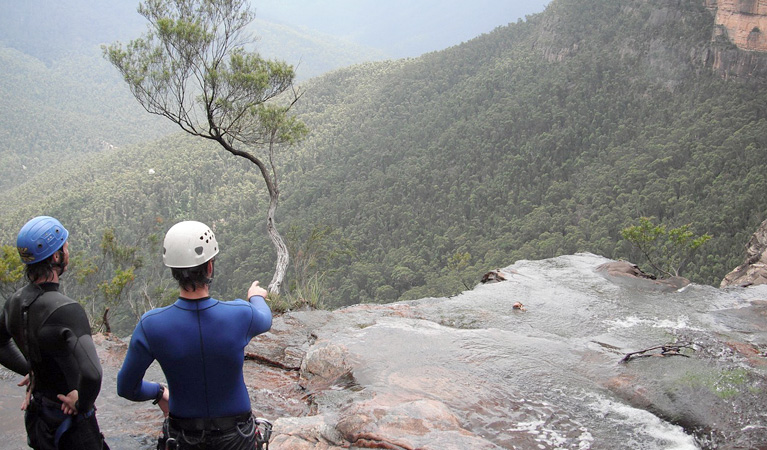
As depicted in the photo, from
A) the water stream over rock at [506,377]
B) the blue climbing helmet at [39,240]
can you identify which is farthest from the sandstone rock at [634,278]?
the blue climbing helmet at [39,240]

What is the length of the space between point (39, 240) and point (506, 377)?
11.9 ft

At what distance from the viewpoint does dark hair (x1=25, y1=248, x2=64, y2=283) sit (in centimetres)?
255

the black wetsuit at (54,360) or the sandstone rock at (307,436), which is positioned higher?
the black wetsuit at (54,360)

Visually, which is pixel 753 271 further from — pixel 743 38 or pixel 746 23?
pixel 746 23

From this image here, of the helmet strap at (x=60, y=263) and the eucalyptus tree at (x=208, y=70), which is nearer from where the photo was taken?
the helmet strap at (x=60, y=263)

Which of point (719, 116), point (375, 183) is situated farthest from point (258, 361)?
point (375, 183)

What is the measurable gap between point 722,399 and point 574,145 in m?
55.4

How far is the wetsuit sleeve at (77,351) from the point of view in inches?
94.7

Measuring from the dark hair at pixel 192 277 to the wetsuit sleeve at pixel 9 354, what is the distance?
118 cm

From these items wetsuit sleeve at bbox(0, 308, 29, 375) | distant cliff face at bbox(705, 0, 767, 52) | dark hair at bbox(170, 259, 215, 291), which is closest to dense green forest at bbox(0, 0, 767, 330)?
distant cliff face at bbox(705, 0, 767, 52)

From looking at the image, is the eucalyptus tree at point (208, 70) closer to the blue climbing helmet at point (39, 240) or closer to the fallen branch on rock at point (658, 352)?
the fallen branch on rock at point (658, 352)

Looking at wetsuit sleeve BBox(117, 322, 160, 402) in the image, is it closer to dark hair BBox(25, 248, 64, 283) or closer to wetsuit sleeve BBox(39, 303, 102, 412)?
wetsuit sleeve BBox(39, 303, 102, 412)

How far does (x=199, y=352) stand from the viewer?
7.23ft

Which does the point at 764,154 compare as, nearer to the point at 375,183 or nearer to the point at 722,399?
the point at 375,183
